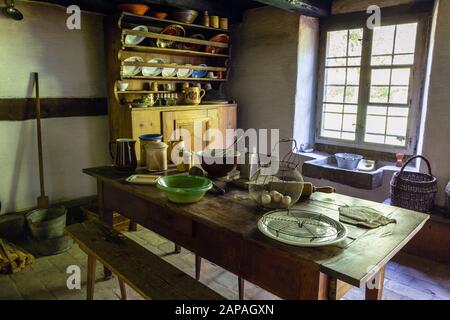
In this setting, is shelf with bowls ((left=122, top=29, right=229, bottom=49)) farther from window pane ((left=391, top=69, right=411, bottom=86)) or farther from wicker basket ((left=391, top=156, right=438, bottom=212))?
wicker basket ((left=391, top=156, right=438, bottom=212))

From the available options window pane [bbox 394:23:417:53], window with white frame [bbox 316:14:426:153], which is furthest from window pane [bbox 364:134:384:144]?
window pane [bbox 394:23:417:53]

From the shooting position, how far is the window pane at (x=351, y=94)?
3.68 meters

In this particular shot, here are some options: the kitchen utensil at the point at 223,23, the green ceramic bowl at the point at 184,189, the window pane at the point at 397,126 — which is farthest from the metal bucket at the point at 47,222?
the window pane at the point at 397,126

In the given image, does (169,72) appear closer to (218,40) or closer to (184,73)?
(184,73)

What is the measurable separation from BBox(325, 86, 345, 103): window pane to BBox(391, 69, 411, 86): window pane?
526 millimetres

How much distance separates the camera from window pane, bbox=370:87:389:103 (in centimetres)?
348

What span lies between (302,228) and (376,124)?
2560 millimetres

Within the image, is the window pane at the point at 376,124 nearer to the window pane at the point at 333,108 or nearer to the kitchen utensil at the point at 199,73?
the window pane at the point at 333,108

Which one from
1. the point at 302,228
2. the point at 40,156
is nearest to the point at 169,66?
the point at 40,156

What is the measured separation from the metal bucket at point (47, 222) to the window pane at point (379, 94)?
318cm

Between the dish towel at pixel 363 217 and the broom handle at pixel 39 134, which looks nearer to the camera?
the dish towel at pixel 363 217
